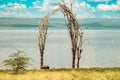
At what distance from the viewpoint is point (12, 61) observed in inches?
882

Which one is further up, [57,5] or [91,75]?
[57,5]

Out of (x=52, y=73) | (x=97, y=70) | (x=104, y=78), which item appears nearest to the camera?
(x=104, y=78)

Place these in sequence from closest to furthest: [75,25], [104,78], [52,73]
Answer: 1. [104,78]
2. [52,73]
3. [75,25]

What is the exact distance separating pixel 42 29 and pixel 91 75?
747 cm

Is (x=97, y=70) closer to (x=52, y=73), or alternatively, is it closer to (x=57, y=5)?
(x=52, y=73)

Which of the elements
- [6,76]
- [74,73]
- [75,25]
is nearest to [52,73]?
[74,73]

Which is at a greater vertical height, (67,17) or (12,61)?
(67,17)

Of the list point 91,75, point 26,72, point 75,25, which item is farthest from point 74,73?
point 75,25

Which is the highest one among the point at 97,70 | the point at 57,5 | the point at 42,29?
the point at 57,5

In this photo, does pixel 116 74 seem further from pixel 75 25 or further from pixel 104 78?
pixel 75 25

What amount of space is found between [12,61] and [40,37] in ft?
18.6

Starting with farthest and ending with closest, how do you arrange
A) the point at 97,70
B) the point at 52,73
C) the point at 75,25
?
the point at 75,25 → the point at 97,70 → the point at 52,73

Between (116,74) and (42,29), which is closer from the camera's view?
(116,74)

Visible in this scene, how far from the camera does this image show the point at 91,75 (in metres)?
21.3
